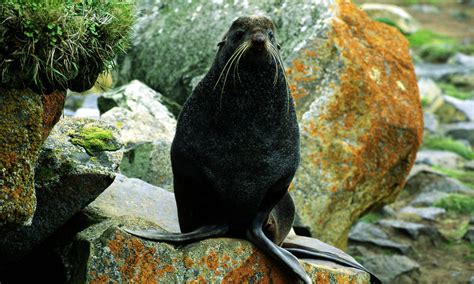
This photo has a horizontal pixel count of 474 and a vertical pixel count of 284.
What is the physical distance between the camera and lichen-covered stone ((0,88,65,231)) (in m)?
4.43

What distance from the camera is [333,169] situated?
8.22 m

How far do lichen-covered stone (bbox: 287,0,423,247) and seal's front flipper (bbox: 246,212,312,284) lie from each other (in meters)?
2.72

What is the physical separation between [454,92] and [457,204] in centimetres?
883

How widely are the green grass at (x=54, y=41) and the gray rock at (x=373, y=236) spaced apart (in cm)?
598

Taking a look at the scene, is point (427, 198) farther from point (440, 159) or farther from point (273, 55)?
point (273, 55)

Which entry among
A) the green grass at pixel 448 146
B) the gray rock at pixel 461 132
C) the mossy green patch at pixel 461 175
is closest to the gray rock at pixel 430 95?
the gray rock at pixel 461 132

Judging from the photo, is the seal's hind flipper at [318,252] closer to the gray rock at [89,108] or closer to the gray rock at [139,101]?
the gray rock at [139,101]

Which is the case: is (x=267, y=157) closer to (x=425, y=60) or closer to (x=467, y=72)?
(x=467, y=72)

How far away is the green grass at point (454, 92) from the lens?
63.9 ft

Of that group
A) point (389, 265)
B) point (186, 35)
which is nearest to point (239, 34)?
point (186, 35)

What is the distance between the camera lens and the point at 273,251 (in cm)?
530

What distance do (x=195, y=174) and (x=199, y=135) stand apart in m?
0.25

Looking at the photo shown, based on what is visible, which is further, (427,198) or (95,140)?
(427,198)

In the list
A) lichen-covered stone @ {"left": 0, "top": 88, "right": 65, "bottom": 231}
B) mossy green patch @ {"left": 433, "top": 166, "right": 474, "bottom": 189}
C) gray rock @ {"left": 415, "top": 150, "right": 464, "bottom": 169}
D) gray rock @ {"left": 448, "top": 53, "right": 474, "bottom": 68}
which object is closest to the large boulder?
lichen-covered stone @ {"left": 0, "top": 88, "right": 65, "bottom": 231}
